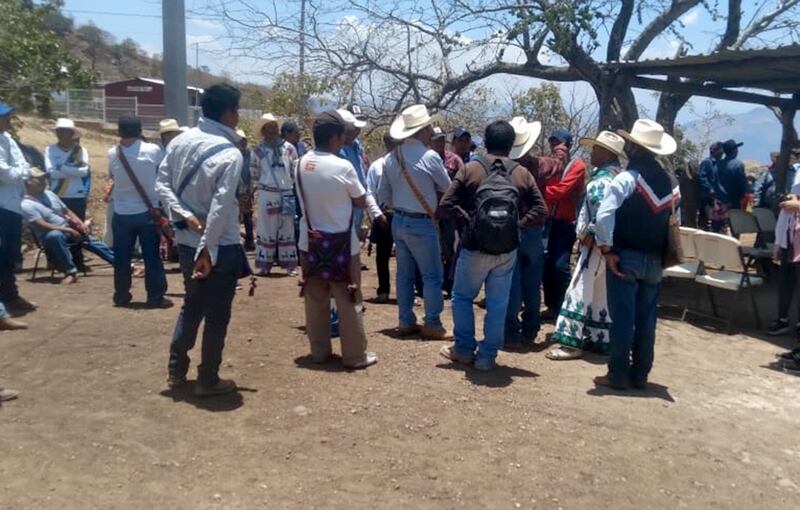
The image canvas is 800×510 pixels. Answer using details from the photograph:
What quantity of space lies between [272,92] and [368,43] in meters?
3.62

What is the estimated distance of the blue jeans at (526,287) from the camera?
6.45 metres

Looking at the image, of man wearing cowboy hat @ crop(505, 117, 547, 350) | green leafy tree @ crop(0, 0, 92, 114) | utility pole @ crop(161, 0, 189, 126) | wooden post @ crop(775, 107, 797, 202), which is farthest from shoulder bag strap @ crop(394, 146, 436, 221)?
green leafy tree @ crop(0, 0, 92, 114)

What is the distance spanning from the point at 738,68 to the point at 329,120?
4984 millimetres

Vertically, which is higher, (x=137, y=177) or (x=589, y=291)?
(x=137, y=177)

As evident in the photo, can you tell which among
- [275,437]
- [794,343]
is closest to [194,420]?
[275,437]

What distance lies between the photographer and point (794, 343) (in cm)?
759

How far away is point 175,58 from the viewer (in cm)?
930

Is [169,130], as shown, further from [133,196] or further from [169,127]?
[133,196]

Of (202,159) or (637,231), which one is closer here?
(202,159)

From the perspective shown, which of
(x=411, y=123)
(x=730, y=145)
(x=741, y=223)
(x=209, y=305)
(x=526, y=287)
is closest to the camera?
(x=209, y=305)

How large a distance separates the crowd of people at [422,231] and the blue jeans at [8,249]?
15 millimetres

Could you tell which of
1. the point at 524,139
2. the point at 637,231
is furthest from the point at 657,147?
the point at 524,139

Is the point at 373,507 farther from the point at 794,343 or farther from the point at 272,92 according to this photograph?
the point at 272,92

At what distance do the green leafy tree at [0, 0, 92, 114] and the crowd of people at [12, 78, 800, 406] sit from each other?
5.03m
